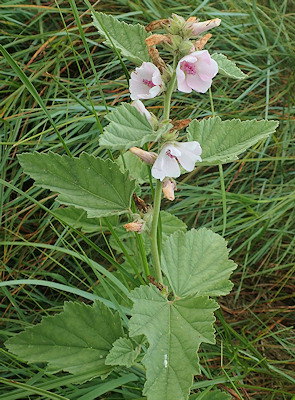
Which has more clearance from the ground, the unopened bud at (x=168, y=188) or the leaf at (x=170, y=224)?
the unopened bud at (x=168, y=188)

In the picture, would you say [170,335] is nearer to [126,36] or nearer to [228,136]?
[228,136]

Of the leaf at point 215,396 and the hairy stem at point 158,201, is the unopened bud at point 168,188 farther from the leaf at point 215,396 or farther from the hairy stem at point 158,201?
the leaf at point 215,396

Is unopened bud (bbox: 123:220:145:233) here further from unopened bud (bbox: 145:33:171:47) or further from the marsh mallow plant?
unopened bud (bbox: 145:33:171:47)

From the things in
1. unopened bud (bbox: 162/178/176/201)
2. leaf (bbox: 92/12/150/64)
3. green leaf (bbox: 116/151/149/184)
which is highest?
leaf (bbox: 92/12/150/64)

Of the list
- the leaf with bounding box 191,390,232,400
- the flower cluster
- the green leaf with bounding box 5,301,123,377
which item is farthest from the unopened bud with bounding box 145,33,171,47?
the leaf with bounding box 191,390,232,400

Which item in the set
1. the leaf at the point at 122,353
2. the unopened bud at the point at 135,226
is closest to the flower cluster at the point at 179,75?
the unopened bud at the point at 135,226

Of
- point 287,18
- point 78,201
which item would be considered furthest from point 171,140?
point 287,18

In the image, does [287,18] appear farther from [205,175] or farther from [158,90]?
[158,90]
